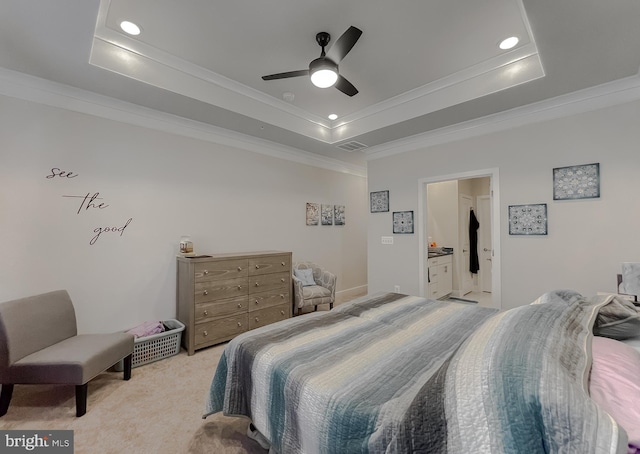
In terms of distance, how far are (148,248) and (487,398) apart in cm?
346

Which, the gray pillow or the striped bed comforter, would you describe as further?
the gray pillow

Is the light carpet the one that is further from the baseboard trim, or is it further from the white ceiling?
the baseboard trim

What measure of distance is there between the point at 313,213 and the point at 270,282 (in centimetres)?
178

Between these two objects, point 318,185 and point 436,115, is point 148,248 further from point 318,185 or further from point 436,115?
point 436,115

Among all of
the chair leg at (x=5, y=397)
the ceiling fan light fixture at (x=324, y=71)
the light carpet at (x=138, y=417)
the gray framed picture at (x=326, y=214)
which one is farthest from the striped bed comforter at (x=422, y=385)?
the gray framed picture at (x=326, y=214)

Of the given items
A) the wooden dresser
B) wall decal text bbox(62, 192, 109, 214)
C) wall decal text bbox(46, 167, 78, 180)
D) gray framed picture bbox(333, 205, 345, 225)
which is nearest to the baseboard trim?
gray framed picture bbox(333, 205, 345, 225)

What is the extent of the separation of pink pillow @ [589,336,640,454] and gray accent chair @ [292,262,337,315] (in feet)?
10.5

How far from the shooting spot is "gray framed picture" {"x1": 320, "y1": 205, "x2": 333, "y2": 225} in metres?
5.26

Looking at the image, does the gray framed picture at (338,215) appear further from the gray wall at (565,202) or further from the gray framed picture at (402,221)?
the gray wall at (565,202)

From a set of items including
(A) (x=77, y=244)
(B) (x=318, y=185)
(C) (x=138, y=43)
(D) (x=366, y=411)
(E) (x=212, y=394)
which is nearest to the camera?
(D) (x=366, y=411)

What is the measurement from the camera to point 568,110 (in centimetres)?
297

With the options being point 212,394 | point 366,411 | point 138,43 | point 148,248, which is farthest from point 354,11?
point 148,248

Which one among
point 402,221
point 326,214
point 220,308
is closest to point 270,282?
point 220,308

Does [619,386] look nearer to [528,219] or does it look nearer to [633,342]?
[633,342]
